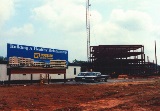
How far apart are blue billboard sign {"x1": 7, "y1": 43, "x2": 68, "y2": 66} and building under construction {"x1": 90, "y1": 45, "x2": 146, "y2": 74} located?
31654mm

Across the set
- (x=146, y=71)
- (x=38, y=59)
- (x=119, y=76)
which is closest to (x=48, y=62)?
(x=38, y=59)

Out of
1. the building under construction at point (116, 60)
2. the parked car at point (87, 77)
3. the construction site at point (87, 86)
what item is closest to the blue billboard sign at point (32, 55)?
the construction site at point (87, 86)

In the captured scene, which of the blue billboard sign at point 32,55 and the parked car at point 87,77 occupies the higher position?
the blue billboard sign at point 32,55

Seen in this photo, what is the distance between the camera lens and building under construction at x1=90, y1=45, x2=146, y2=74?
2781 inches

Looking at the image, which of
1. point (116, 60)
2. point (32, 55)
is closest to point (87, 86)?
point (32, 55)

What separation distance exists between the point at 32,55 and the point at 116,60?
1564 inches

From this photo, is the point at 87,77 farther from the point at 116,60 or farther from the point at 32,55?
the point at 116,60

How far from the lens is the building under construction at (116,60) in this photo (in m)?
70.6

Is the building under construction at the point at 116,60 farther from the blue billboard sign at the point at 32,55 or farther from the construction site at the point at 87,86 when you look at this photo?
the blue billboard sign at the point at 32,55

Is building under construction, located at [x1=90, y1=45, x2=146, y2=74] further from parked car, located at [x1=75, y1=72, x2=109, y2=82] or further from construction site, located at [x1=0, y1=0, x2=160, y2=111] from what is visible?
parked car, located at [x1=75, y1=72, x2=109, y2=82]

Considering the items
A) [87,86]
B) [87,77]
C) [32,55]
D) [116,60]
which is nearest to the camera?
[87,86]

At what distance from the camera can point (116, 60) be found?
72.1m

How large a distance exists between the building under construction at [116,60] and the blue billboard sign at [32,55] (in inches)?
1246

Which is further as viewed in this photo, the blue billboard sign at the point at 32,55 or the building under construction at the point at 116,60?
the building under construction at the point at 116,60
